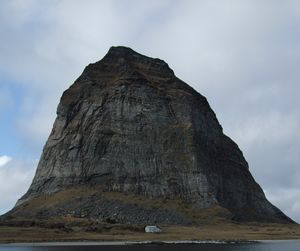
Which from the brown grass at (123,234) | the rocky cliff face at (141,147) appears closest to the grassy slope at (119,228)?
the brown grass at (123,234)

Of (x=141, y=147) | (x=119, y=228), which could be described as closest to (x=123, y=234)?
(x=119, y=228)

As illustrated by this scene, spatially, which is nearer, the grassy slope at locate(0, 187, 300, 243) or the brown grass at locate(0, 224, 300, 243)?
the brown grass at locate(0, 224, 300, 243)

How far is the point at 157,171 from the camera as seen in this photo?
567 ft

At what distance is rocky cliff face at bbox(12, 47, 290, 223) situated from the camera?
170 meters

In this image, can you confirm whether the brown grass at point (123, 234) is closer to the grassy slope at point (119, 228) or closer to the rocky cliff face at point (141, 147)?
the grassy slope at point (119, 228)

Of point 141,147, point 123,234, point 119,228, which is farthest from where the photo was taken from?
point 141,147

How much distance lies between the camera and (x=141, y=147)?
17750 centimetres

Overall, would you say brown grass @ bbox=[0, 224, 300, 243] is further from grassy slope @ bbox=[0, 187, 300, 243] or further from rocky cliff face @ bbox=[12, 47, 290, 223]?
rocky cliff face @ bbox=[12, 47, 290, 223]

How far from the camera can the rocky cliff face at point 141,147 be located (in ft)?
557

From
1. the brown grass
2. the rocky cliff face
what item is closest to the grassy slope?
the brown grass

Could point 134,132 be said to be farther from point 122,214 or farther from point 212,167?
point 122,214

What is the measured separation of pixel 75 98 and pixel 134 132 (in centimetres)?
2577

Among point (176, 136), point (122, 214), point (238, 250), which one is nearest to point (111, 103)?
point (176, 136)

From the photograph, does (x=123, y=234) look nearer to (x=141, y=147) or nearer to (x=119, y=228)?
(x=119, y=228)
